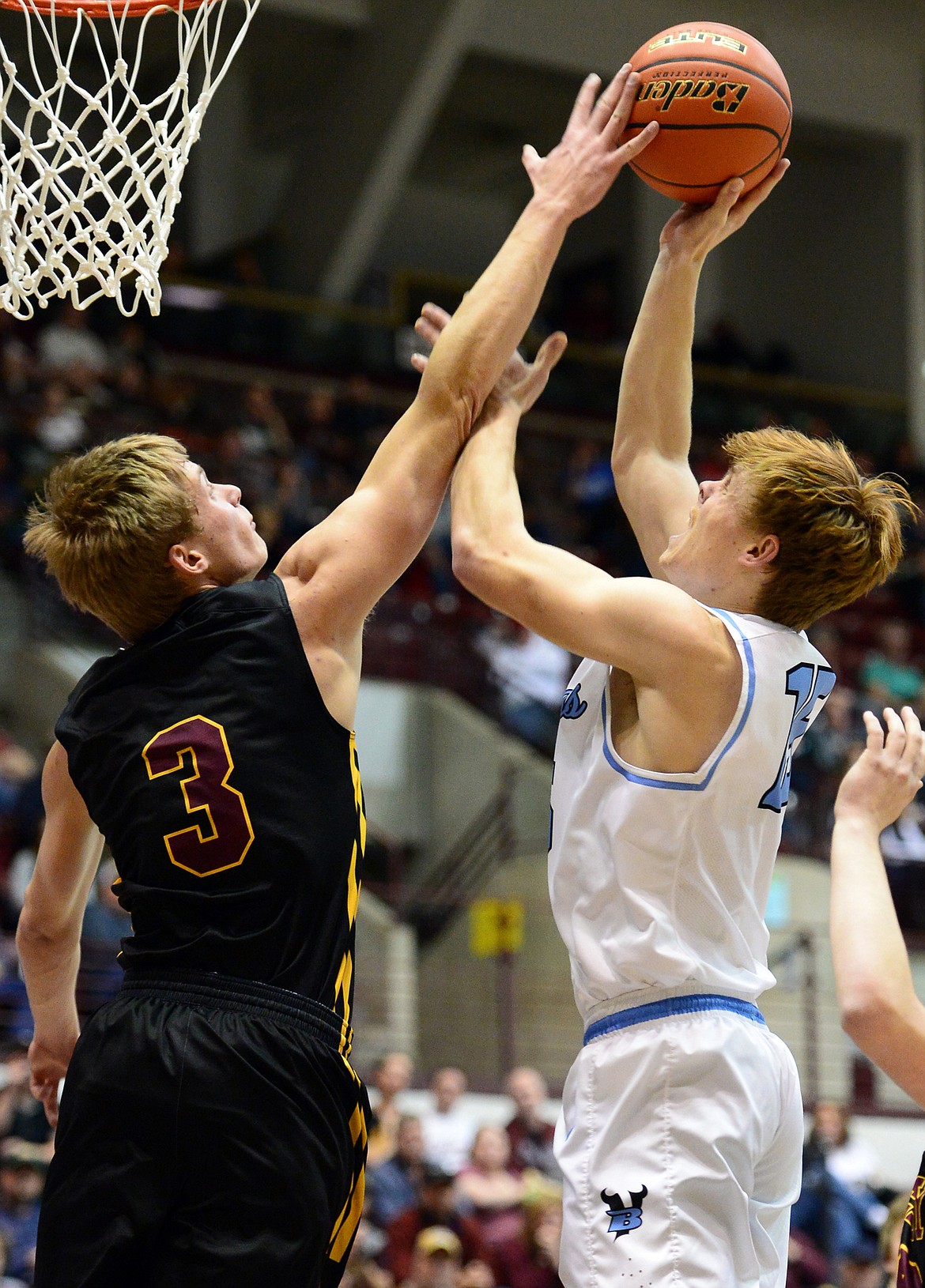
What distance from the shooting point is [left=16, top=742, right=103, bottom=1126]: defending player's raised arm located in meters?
3.44

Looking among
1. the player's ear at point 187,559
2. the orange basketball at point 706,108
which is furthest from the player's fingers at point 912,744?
the orange basketball at point 706,108

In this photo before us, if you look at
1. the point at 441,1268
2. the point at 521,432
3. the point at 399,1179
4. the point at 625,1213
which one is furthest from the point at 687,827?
the point at 521,432

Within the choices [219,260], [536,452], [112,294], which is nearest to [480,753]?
[536,452]

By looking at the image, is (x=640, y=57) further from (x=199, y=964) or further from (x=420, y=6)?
(x=420, y=6)

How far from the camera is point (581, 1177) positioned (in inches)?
120

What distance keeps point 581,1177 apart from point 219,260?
15906mm

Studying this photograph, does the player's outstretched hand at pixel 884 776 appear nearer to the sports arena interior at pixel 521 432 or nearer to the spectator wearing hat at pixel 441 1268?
the sports arena interior at pixel 521 432

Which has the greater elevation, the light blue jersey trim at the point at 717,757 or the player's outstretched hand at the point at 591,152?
the player's outstretched hand at the point at 591,152

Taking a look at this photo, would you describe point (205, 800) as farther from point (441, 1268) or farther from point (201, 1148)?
point (441, 1268)

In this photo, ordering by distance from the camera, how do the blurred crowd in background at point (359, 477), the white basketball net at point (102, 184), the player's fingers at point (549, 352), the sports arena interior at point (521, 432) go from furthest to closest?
the blurred crowd in background at point (359, 477), the sports arena interior at point (521, 432), the white basketball net at point (102, 184), the player's fingers at point (549, 352)

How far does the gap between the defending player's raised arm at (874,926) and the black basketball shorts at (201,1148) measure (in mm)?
961

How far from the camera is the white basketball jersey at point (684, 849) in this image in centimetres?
308

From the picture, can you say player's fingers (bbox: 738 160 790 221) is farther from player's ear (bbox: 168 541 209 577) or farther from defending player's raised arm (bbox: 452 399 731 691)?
player's ear (bbox: 168 541 209 577)

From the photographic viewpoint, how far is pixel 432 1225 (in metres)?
8.44
